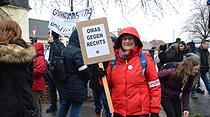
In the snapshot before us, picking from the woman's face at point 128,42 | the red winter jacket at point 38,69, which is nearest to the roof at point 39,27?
the red winter jacket at point 38,69

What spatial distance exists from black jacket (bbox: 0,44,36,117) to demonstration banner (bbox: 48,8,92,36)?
3545 millimetres

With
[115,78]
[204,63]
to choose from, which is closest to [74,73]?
[115,78]

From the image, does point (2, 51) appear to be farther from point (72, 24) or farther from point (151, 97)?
point (72, 24)

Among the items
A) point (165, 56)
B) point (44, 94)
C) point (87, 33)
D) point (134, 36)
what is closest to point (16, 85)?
point (87, 33)

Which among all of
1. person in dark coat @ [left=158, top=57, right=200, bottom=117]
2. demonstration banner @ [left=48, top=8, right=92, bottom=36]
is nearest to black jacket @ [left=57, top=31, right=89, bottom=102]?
person in dark coat @ [left=158, top=57, right=200, bottom=117]

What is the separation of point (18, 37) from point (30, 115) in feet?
2.74

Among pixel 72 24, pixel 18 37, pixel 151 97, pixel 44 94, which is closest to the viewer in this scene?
pixel 18 37

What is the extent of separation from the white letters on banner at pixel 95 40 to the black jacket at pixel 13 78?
0.76 m

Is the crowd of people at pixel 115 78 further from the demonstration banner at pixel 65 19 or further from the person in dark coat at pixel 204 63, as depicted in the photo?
the person in dark coat at pixel 204 63

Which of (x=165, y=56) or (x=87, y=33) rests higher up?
(x=87, y=33)

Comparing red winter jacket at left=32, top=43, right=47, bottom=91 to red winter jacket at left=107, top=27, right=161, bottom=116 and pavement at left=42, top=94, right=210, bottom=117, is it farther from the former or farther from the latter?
red winter jacket at left=107, top=27, right=161, bottom=116

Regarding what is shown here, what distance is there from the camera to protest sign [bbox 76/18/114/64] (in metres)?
2.98

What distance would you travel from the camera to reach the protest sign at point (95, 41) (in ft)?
9.78

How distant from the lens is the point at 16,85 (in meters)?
2.42
